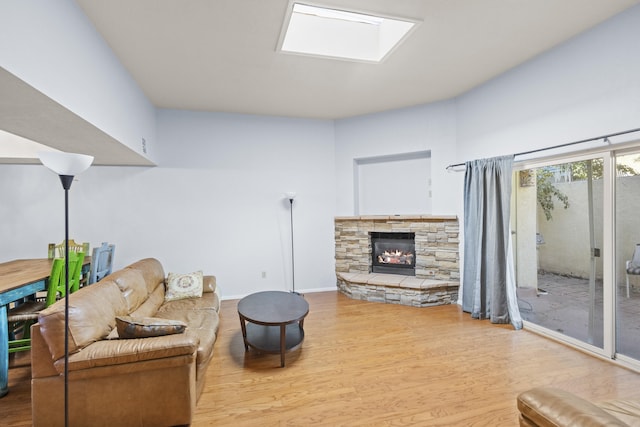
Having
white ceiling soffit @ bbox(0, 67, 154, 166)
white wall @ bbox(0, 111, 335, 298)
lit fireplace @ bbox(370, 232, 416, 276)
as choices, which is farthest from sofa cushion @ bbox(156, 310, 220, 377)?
lit fireplace @ bbox(370, 232, 416, 276)

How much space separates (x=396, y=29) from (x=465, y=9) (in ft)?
1.99

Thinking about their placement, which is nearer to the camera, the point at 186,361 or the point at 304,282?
the point at 186,361

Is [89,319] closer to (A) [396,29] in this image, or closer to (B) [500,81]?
(A) [396,29]

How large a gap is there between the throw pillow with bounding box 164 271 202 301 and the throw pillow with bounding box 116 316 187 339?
1.43 meters

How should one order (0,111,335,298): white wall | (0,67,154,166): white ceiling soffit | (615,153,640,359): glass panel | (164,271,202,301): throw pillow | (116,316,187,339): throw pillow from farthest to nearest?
(0,111,335,298): white wall → (164,271,202,301): throw pillow → (615,153,640,359): glass panel → (116,316,187,339): throw pillow → (0,67,154,166): white ceiling soffit

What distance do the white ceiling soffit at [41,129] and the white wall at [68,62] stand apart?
7cm

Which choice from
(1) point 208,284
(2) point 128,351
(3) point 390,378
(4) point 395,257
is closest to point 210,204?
(1) point 208,284

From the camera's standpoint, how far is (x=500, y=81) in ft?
11.6

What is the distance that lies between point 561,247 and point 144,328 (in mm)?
3990

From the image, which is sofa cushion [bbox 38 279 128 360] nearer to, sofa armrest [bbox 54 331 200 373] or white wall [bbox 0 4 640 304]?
sofa armrest [bbox 54 331 200 373]

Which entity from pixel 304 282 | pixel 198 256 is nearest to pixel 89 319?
pixel 198 256

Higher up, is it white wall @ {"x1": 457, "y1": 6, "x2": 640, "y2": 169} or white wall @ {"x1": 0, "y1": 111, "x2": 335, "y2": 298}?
white wall @ {"x1": 457, "y1": 6, "x2": 640, "y2": 169}

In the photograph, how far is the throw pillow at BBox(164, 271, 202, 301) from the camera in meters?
3.43

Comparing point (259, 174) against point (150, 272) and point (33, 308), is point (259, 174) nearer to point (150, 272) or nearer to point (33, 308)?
point (150, 272)
